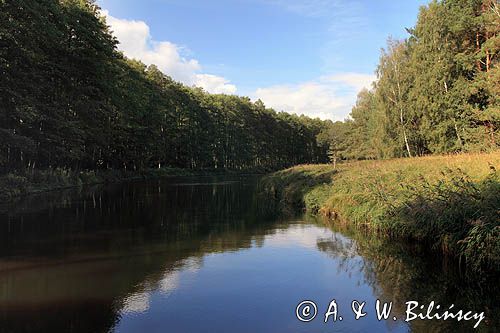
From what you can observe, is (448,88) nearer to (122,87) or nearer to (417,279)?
(417,279)

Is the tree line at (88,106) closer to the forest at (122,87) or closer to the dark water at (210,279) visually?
the forest at (122,87)

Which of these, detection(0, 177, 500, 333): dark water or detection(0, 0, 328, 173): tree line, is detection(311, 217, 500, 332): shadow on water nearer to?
detection(0, 177, 500, 333): dark water

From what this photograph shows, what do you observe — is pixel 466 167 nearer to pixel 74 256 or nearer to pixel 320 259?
pixel 320 259

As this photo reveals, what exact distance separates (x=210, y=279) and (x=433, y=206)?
6.92 m

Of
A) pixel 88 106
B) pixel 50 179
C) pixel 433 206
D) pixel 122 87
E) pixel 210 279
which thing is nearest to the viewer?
pixel 210 279

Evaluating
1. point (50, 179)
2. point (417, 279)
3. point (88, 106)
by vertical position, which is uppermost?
point (88, 106)

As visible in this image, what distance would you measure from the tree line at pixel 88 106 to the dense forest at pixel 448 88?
114 feet

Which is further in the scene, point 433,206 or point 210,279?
point 433,206

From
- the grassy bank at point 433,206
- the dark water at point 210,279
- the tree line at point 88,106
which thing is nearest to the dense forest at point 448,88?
the grassy bank at point 433,206

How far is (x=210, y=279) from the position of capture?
378 inches

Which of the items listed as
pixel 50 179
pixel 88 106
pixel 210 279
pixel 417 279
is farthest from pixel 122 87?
pixel 417 279

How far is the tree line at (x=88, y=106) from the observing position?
30.9 meters

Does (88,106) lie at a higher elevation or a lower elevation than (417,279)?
higher

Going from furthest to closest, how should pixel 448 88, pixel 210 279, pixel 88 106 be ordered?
1. pixel 88 106
2. pixel 448 88
3. pixel 210 279
